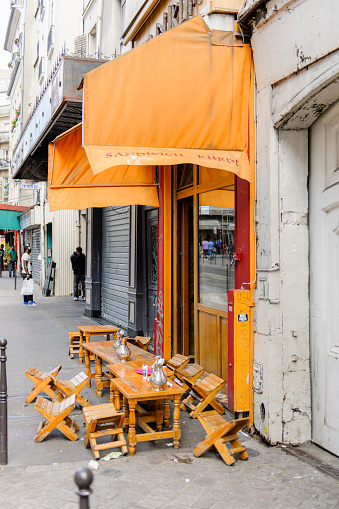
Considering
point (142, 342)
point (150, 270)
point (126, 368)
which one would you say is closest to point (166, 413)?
point (126, 368)

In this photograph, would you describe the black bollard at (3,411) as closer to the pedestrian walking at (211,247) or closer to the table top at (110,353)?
the table top at (110,353)

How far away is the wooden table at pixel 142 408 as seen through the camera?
4.64m

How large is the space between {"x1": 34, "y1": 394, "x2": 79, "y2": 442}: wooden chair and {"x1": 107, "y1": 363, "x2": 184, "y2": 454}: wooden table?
0.52m

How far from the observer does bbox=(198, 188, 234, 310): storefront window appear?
6230 mm

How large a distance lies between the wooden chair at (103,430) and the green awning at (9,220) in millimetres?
26265

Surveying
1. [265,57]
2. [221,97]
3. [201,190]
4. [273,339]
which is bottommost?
[273,339]

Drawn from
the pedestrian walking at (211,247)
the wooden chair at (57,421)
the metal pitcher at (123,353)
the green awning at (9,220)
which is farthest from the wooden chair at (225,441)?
the green awning at (9,220)

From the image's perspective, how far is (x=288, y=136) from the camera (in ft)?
16.2

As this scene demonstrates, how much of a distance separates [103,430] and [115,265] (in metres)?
7.70

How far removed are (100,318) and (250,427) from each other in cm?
875

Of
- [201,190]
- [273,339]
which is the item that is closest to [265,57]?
[201,190]

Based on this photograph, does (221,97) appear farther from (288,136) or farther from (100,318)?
(100,318)

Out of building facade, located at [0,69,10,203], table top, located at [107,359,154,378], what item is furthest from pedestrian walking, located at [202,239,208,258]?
building facade, located at [0,69,10,203]

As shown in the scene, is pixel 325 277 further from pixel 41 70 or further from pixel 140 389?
pixel 41 70
